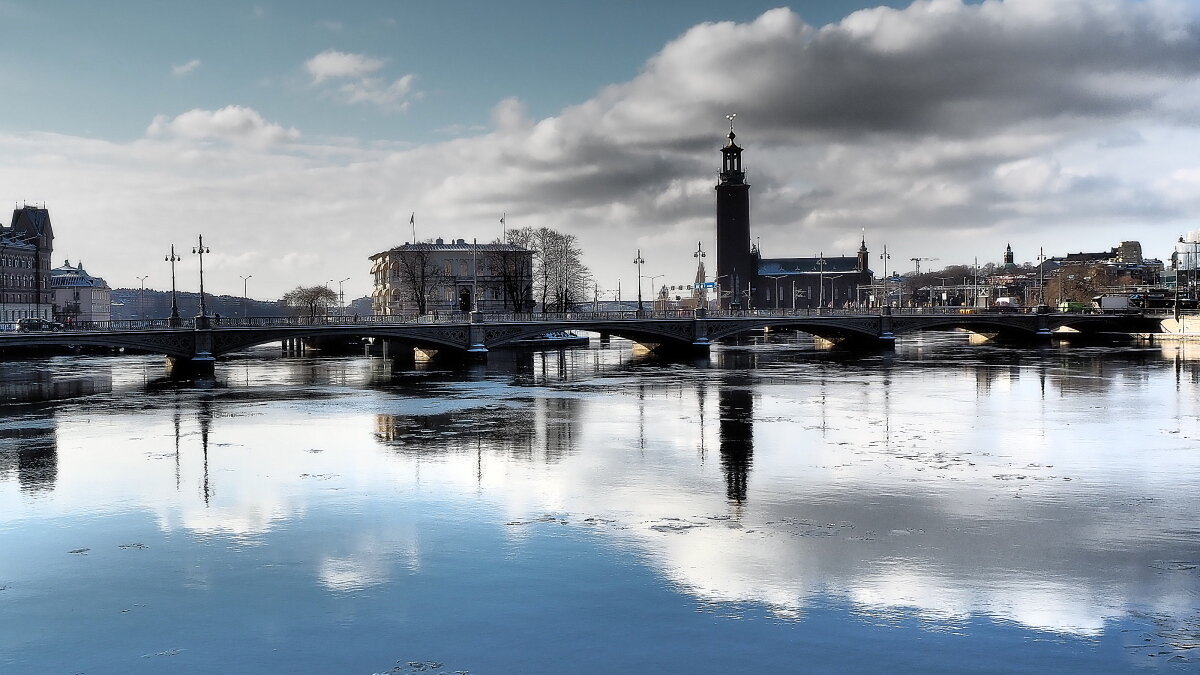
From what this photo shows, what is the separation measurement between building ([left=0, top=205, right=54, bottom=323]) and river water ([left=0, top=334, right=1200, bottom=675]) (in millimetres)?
102038

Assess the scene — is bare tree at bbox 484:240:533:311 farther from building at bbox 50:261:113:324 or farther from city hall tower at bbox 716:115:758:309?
building at bbox 50:261:113:324

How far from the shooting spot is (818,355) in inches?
3482

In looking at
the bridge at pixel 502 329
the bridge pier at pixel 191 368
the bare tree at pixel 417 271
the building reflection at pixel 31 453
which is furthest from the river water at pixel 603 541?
the bare tree at pixel 417 271

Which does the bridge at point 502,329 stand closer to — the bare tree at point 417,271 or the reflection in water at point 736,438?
the reflection in water at point 736,438

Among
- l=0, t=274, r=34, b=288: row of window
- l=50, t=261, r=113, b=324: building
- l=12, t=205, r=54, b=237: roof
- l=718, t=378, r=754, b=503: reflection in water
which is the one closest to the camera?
l=718, t=378, r=754, b=503: reflection in water

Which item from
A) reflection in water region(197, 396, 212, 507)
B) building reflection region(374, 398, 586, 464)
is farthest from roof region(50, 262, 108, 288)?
building reflection region(374, 398, 586, 464)

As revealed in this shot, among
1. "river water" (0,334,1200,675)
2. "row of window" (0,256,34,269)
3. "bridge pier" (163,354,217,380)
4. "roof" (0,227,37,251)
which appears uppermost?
"roof" (0,227,37,251)

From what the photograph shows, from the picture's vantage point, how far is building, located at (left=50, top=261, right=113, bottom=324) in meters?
165

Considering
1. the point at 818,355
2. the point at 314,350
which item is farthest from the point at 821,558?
the point at 314,350

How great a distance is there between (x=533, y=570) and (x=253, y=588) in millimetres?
4626

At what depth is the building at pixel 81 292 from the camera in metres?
165

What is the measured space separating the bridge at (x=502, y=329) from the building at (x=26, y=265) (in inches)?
1778

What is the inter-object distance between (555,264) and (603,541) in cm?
10321

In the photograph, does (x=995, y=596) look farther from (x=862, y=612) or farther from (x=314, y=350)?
(x=314, y=350)
